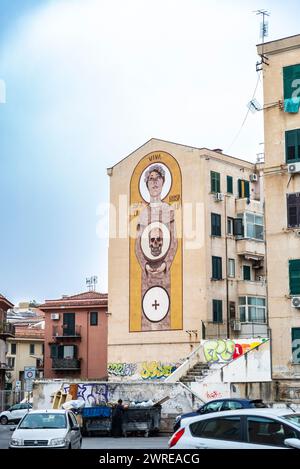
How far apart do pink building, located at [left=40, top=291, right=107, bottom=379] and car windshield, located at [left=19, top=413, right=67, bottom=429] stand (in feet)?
138

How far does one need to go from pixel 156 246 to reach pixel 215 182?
18.7ft

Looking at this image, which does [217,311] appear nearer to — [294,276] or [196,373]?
[196,373]

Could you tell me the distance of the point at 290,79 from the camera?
1526 inches

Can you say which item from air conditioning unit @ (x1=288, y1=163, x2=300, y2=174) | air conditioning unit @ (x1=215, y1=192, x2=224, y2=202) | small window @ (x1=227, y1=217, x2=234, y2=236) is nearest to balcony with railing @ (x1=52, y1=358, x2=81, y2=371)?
small window @ (x1=227, y1=217, x2=234, y2=236)

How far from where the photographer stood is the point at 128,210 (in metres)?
54.5

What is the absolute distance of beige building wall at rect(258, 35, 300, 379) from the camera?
37562 mm

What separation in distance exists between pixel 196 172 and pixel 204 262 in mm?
Answer: 5968

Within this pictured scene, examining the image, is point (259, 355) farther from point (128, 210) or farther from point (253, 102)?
point (128, 210)

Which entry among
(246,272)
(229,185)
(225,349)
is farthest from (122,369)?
(229,185)

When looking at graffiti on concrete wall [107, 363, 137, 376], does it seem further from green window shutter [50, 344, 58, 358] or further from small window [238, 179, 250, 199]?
small window [238, 179, 250, 199]

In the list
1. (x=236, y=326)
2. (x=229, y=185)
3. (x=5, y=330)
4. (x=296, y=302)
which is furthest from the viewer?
(x=5, y=330)

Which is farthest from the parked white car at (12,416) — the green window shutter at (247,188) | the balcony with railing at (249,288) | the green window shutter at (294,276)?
the green window shutter at (247,188)

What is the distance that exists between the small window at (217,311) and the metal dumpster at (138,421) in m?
16.6

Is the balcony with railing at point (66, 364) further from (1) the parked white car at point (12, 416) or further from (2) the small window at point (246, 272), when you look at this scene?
(2) the small window at point (246, 272)
